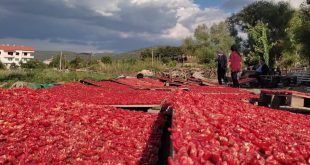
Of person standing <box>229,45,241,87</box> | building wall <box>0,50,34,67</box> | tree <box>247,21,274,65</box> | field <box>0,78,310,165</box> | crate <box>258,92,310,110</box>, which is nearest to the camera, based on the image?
field <box>0,78,310,165</box>

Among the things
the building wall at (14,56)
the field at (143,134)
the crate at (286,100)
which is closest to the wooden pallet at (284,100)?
the crate at (286,100)

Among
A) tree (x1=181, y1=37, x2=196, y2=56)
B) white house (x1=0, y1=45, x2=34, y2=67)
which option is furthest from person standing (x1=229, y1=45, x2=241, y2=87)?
white house (x1=0, y1=45, x2=34, y2=67)

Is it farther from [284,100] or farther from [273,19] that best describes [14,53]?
[284,100]

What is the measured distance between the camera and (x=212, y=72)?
1855 inches

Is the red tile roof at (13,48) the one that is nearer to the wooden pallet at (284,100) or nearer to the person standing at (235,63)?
the person standing at (235,63)

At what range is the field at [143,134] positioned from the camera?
406 centimetres

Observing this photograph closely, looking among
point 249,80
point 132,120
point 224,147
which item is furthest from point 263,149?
point 249,80

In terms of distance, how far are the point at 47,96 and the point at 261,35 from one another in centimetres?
5080

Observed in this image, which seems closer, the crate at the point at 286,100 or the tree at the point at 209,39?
the crate at the point at 286,100

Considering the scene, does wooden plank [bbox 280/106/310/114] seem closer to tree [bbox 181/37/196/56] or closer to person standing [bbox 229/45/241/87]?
Result: person standing [bbox 229/45/241/87]

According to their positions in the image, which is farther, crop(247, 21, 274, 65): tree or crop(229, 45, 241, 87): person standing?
crop(247, 21, 274, 65): tree

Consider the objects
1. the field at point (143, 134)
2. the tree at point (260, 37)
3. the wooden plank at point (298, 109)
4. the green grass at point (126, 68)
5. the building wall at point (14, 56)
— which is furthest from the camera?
the building wall at point (14, 56)

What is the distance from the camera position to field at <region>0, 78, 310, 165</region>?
4.06m

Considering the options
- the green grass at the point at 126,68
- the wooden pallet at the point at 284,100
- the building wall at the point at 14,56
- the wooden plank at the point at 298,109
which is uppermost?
the building wall at the point at 14,56
